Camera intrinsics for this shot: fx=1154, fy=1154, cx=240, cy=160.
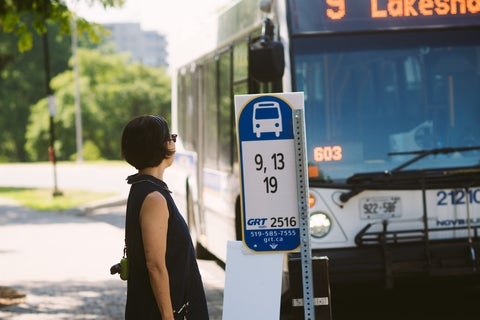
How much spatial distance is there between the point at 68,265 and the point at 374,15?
7.01 meters

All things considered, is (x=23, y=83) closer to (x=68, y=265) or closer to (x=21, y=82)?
(x=21, y=82)

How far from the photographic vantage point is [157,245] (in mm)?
4715

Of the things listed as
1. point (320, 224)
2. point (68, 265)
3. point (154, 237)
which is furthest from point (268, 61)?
point (68, 265)

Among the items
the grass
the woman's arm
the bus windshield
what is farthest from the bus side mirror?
the grass

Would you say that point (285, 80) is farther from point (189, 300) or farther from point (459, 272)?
point (189, 300)

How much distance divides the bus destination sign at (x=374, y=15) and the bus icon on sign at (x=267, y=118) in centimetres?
373

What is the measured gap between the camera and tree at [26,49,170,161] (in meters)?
92.0

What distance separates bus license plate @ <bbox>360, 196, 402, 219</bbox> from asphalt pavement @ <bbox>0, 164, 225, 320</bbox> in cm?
172

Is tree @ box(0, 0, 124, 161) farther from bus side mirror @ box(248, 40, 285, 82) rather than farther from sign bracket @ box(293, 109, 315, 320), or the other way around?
sign bracket @ box(293, 109, 315, 320)

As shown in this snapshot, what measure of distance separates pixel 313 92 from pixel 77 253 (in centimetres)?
815

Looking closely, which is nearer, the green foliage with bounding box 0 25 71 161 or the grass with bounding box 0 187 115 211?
the grass with bounding box 0 187 115 211

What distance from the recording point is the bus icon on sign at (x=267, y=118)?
5.51 m

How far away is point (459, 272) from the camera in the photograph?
890 cm

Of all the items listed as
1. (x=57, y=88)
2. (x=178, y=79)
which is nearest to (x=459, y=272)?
(x=178, y=79)
